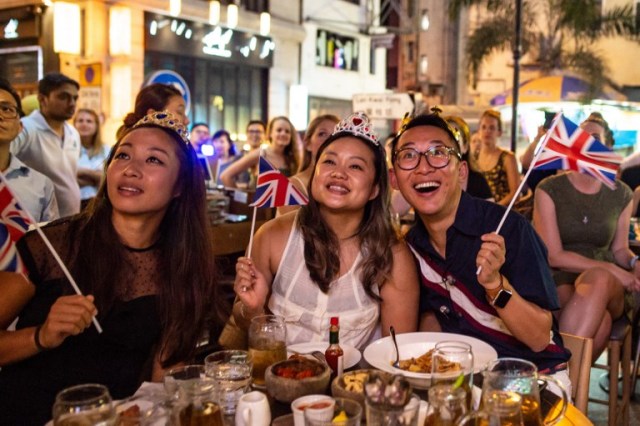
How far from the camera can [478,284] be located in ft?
8.91

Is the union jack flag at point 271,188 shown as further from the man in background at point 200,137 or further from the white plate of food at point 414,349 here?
the man in background at point 200,137

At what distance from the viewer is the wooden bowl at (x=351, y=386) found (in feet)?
6.07

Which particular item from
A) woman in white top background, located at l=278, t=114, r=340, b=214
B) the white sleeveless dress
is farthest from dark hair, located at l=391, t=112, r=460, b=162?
woman in white top background, located at l=278, t=114, r=340, b=214

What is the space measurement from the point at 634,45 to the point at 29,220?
86.7ft

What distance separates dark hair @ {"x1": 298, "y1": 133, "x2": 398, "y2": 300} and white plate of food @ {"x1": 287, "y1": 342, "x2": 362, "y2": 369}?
1.39 ft

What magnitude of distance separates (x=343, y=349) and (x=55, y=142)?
3.97 meters

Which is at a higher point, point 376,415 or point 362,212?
point 362,212

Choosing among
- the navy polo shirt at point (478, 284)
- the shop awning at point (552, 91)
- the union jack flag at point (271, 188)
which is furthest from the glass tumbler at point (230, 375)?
the shop awning at point (552, 91)

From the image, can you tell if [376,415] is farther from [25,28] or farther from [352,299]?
[25,28]

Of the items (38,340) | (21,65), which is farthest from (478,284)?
(21,65)

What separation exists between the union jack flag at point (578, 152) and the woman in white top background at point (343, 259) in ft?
2.67

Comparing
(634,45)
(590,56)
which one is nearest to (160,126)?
(590,56)

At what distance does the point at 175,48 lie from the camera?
14.4 m

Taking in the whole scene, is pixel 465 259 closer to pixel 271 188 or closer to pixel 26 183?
pixel 271 188
